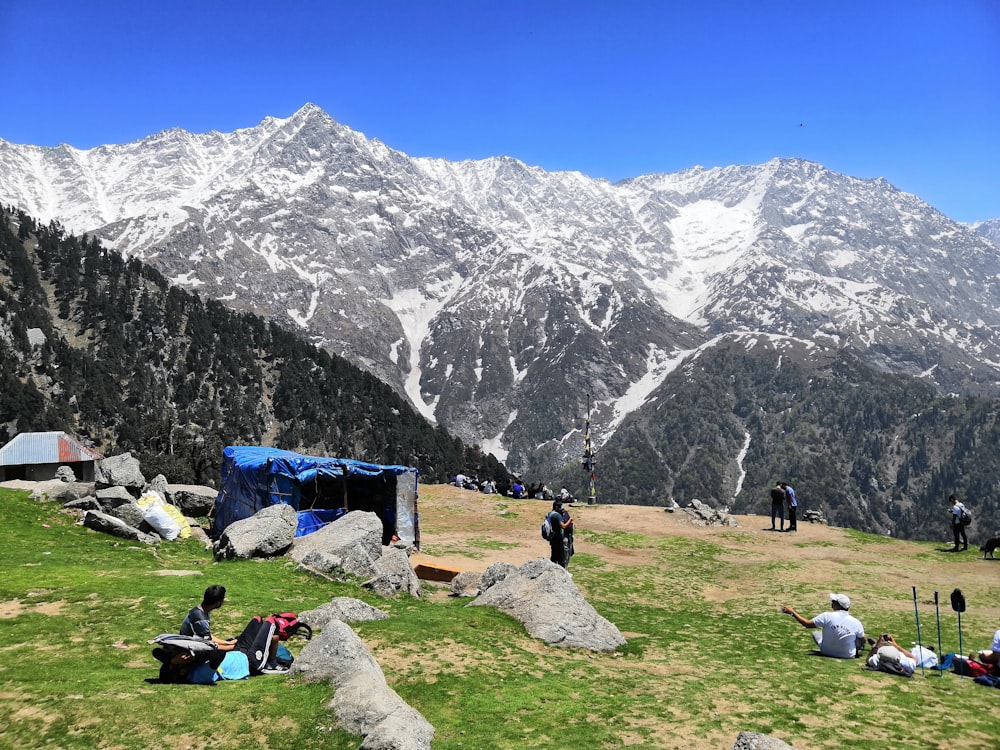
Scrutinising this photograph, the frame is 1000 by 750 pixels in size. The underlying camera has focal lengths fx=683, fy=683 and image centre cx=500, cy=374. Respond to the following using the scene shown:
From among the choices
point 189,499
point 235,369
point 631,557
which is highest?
point 235,369

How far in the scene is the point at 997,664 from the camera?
49.0 feet

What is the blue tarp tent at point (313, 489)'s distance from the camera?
2973 centimetres

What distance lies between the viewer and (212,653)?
482 inches

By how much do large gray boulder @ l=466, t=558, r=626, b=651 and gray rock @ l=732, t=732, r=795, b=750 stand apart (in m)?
7.50

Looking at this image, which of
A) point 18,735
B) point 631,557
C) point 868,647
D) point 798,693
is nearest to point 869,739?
point 798,693

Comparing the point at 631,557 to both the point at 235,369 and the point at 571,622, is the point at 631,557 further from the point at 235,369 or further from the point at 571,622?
the point at 235,369

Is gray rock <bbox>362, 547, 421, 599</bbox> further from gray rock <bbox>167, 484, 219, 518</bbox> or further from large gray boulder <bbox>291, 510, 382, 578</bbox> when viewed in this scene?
gray rock <bbox>167, 484, 219, 518</bbox>

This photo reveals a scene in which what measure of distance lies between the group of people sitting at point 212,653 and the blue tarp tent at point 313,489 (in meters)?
15.4

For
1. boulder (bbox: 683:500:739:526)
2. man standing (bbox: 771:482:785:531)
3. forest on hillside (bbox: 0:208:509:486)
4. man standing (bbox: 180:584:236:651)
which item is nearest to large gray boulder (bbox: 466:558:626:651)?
man standing (bbox: 180:584:236:651)

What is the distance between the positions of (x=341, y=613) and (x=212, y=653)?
4.47m

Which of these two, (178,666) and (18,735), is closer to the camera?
(18,735)

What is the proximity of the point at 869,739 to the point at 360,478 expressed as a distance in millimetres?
25362

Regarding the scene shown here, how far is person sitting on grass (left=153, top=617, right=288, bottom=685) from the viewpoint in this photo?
11.9m

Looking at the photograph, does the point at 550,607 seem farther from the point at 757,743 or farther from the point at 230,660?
the point at 757,743
